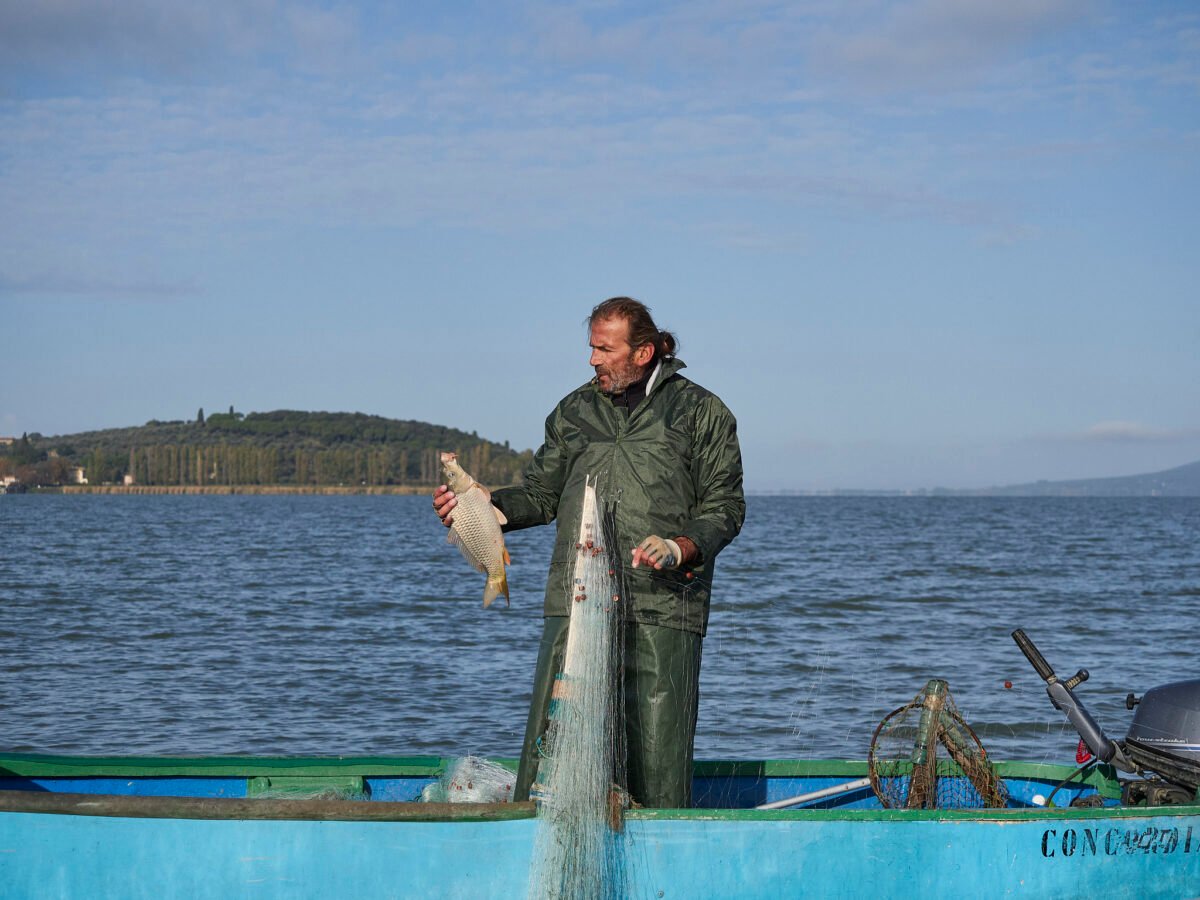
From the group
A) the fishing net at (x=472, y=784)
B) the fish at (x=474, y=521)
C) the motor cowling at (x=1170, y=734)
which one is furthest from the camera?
the motor cowling at (x=1170, y=734)

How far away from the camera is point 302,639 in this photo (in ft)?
63.3

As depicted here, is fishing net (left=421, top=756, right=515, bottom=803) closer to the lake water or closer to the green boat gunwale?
the green boat gunwale

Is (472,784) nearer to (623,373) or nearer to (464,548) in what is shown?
(464,548)

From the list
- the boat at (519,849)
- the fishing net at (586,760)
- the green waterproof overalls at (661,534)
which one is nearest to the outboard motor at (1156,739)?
the boat at (519,849)

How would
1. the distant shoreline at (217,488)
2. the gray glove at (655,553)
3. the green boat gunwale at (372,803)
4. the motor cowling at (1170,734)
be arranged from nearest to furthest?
1. the gray glove at (655,553)
2. the green boat gunwale at (372,803)
3. the motor cowling at (1170,734)
4. the distant shoreline at (217,488)

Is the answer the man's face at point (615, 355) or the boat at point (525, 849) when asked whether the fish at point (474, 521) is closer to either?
the man's face at point (615, 355)

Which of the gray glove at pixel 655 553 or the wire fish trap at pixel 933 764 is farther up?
the gray glove at pixel 655 553

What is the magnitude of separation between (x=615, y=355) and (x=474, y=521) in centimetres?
84

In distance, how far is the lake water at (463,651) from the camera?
1235 centimetres

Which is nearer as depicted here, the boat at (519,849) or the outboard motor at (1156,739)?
the boat at (519,849)

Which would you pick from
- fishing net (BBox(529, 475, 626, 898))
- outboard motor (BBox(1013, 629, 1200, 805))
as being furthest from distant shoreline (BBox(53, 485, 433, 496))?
fishing net (BBox(529, 475, 626, 898))

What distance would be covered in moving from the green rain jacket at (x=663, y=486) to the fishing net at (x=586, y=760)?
0.11m

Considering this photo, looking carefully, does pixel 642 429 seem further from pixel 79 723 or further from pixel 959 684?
pixel 959 684

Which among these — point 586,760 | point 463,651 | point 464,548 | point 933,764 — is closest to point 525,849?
point 586,760
